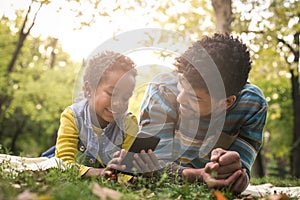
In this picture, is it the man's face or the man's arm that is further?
the man's arm

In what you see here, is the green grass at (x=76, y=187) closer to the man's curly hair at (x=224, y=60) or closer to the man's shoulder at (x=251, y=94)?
the man's curly hair at (x=224, y=60)

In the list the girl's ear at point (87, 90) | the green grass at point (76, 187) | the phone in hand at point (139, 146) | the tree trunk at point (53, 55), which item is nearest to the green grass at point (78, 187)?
the green grass at point (76, 187)

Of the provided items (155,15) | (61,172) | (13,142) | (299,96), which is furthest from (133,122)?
(13,142)

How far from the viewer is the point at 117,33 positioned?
5.43 metres

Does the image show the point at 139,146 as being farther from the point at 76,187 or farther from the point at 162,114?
the point at 76,187

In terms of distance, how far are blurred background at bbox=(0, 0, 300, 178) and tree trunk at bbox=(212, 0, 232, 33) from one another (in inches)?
0.6

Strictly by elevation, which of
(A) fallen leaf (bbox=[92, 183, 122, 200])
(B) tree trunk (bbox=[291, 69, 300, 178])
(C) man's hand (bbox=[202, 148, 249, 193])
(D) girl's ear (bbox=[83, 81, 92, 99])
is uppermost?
(D) girl's ear (bbox=[83, 81, 92, 99])

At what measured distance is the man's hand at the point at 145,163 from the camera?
8.90 ft

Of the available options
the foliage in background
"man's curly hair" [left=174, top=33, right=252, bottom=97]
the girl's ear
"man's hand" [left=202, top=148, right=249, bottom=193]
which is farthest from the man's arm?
the foliage in background

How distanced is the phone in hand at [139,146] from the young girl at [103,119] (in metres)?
0.68

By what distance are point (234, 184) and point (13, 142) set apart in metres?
16.1

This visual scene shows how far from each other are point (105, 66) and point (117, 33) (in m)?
1.34

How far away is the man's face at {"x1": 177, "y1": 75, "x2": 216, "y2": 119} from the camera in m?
3.00

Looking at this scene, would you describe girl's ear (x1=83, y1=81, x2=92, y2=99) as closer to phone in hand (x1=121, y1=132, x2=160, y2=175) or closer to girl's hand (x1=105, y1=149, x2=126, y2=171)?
phone in hand (x1=121, y1=132, x2=160, y2=175)
